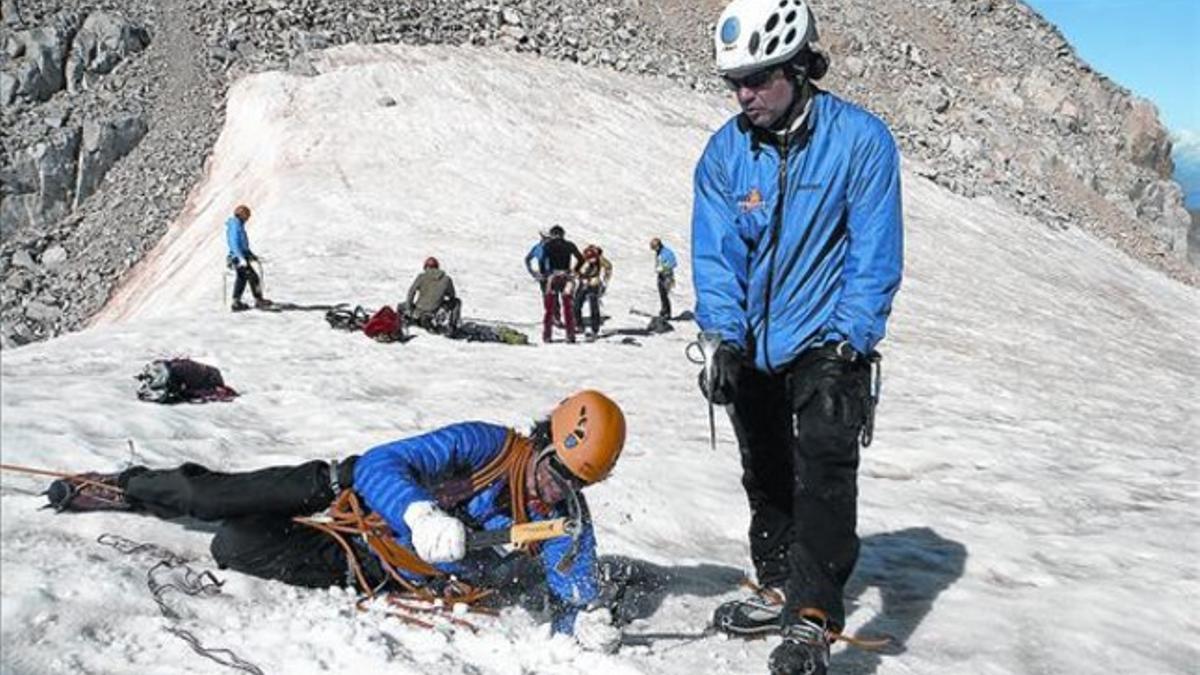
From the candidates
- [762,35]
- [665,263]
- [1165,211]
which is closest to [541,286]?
[665,263]

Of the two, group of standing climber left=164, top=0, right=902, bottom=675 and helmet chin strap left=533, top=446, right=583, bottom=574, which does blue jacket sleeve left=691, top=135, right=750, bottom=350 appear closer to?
group of standing climber left=164, top=0, right=902, bottom=675

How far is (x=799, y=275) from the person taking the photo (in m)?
5.19

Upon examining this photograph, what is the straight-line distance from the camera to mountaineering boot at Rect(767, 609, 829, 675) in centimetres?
460

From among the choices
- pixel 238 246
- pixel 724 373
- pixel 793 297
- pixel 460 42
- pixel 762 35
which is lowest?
pixel 238 246

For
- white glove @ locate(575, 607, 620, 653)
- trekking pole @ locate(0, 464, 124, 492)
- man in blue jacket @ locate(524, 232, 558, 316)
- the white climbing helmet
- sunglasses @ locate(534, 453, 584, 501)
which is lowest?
man in blue jacket @ locate(524, 232, 558, 316)

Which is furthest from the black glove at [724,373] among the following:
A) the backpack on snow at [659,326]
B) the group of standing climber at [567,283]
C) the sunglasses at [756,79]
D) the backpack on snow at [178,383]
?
the backpack on snow at [659,326]

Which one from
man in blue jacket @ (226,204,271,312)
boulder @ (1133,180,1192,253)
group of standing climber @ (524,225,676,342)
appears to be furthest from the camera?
boulder @ (1133,180,1192,253)

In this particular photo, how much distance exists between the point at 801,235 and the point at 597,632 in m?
2.06

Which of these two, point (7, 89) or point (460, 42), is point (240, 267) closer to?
point (7, 89)

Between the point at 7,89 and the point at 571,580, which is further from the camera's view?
the point at 7,89

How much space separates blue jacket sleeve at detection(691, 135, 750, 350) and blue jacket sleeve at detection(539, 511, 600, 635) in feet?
3.83

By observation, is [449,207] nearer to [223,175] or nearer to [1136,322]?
[223,175]

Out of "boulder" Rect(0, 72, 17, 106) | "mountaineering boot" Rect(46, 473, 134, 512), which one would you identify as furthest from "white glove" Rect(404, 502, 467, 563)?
"boulder" Rect(0, 72, 17, 106)

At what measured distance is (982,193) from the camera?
142 ft
